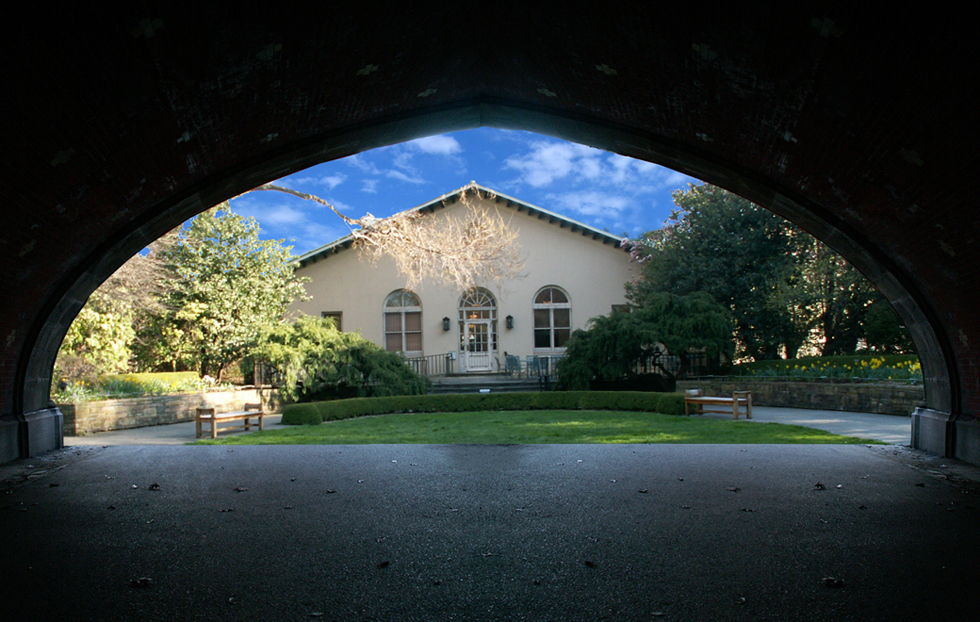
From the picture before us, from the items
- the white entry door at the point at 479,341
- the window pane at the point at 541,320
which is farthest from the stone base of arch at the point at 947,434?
the white entry door at the point at 479,341

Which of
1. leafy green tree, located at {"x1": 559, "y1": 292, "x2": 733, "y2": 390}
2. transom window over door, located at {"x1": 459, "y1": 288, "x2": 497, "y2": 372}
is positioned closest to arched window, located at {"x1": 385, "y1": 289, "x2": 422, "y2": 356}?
transom window over door, located at {"x1": 459, "y1": 288, "x2": 497, "y2": 372}

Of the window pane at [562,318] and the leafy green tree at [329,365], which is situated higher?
the window pane at [562,318]

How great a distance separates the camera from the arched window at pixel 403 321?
2350cm

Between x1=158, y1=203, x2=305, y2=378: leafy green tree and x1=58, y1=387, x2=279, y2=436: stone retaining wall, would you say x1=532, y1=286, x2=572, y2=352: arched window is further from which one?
x1=58, y1=387, x2=279, y2=436: stone retaining wall

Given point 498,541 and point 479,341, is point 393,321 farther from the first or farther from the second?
point 498,541

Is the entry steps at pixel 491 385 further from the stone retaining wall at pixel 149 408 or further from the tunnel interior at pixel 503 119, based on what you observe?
the tunnel interior at pixel 503 119

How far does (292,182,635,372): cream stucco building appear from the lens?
2331cm

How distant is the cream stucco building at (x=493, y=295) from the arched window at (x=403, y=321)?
0.12 ft

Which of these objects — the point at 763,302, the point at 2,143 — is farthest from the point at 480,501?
the point at 763,302

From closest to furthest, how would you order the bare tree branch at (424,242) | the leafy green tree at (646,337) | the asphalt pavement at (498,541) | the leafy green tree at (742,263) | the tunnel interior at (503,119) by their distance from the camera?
1. the asphalt pavement at (498,541)
2. the tunnel interior at (503,119)
3. the bare tree branch at (424,242)
4. the leafy green tree at (646,337)
5. the leafy green tree at (742,263)

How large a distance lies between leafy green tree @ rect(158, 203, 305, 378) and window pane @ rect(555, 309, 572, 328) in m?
9.91

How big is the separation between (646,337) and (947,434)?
384 inches

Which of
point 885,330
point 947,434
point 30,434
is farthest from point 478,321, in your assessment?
point 947,434

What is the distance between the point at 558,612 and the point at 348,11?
4196mm
